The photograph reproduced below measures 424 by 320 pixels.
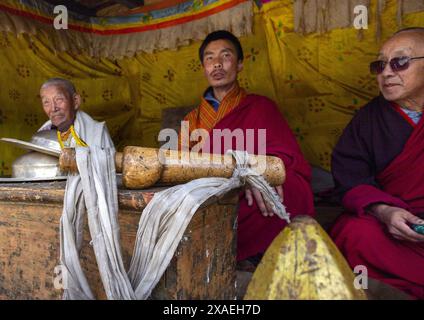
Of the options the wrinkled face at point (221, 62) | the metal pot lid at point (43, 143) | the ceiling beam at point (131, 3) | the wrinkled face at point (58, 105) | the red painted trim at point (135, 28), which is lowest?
the metal pot lid at point (43, 143)

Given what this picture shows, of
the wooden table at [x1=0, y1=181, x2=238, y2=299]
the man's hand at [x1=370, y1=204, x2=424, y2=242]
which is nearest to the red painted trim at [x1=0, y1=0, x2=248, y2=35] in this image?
the man's hand at [x1=370, y1=204, x2=424, y2=242]

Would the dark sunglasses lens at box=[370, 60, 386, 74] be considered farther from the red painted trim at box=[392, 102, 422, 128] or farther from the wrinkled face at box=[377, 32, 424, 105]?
the red painted trim at box=[392, 102, 422, 128]

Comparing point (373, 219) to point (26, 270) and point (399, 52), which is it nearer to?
point (399, 52)

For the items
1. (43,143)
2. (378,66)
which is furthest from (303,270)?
(378,66)

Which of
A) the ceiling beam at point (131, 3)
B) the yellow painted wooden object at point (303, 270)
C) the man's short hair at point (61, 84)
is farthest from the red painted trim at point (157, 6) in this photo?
the yellow painted wooden object at point (303, 270)

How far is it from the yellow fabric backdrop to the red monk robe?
40.7 inches

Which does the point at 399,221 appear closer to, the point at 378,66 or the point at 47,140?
the point at 378,66

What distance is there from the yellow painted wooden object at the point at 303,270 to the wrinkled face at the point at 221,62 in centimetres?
160

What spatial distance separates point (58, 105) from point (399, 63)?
212 cm

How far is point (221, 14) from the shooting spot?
318cm

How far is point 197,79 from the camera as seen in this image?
362 centimetres

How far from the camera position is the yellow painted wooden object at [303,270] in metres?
0.69

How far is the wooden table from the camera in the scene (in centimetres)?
93

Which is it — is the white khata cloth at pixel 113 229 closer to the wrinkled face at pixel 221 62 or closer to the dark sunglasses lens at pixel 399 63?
the dark sunglasses lens at pixel 399 63
